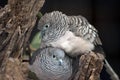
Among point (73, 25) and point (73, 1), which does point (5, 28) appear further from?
point (73, 1)

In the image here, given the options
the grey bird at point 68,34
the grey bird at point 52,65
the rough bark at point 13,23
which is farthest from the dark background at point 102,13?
the rough bark at point 13,23

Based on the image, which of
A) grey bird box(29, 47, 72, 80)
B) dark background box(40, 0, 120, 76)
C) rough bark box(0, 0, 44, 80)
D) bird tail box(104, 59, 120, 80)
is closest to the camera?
rough bark box(0, 0, 44, 80)

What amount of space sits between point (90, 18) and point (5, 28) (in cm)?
79

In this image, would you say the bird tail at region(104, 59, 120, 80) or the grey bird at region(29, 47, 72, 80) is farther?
the bird tail at region(104, 59, 120, 80)

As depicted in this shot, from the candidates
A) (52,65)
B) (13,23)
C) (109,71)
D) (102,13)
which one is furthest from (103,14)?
(13,23)

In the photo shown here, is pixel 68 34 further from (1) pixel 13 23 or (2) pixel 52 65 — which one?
(1) pixel 13 23

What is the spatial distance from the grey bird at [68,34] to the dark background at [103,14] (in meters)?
0.35

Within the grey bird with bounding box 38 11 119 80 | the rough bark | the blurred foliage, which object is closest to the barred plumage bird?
the grey bird with bounding box 38 11 119 80

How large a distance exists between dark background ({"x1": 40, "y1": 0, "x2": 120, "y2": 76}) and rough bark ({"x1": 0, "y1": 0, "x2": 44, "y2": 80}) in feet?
2.21

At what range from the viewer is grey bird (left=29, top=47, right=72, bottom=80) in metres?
1.37

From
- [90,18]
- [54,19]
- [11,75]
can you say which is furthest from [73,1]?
[11,75]

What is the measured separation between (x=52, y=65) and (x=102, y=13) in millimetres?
576

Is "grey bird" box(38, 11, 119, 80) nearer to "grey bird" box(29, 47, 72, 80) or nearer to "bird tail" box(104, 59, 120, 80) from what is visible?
"grey bird" box(29, 47, 72, 80)

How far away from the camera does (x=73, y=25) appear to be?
1.46 meters
